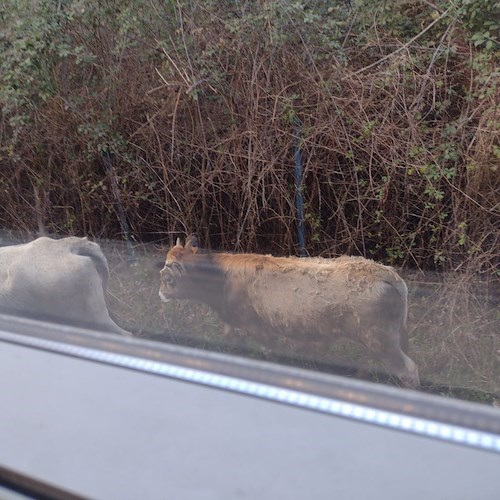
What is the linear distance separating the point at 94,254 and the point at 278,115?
2.06m

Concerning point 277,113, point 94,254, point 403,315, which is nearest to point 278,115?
point 277,113

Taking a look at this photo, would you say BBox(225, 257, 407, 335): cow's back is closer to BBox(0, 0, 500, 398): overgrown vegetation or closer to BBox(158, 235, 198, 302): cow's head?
BBox(158, 235, 198, 302): cow's head

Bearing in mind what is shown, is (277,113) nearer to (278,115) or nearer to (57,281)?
(278,115)

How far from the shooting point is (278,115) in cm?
638

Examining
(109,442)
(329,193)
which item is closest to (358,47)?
(329,193)

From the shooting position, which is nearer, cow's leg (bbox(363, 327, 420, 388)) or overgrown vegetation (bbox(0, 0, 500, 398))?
cow's leg (bbox(363, 327, 420, 388))

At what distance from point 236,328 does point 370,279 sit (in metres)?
1.07

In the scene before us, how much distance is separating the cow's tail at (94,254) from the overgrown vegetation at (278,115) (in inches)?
59.5

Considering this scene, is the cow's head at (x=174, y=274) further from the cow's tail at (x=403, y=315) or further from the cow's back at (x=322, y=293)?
the cow's tail at (x=403, y=315)

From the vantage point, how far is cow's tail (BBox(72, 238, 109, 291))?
5449 millimetres

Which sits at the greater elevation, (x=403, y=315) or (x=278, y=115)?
(x=278, y=115)

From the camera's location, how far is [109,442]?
5.49 feet

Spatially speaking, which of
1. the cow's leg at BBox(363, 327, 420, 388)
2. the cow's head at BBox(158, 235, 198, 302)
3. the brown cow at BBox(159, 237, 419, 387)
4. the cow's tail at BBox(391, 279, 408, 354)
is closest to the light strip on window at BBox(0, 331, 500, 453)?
the brown cow at BBox(159, 237, 419, 387)

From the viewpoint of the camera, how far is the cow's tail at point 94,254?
5.45 meters
